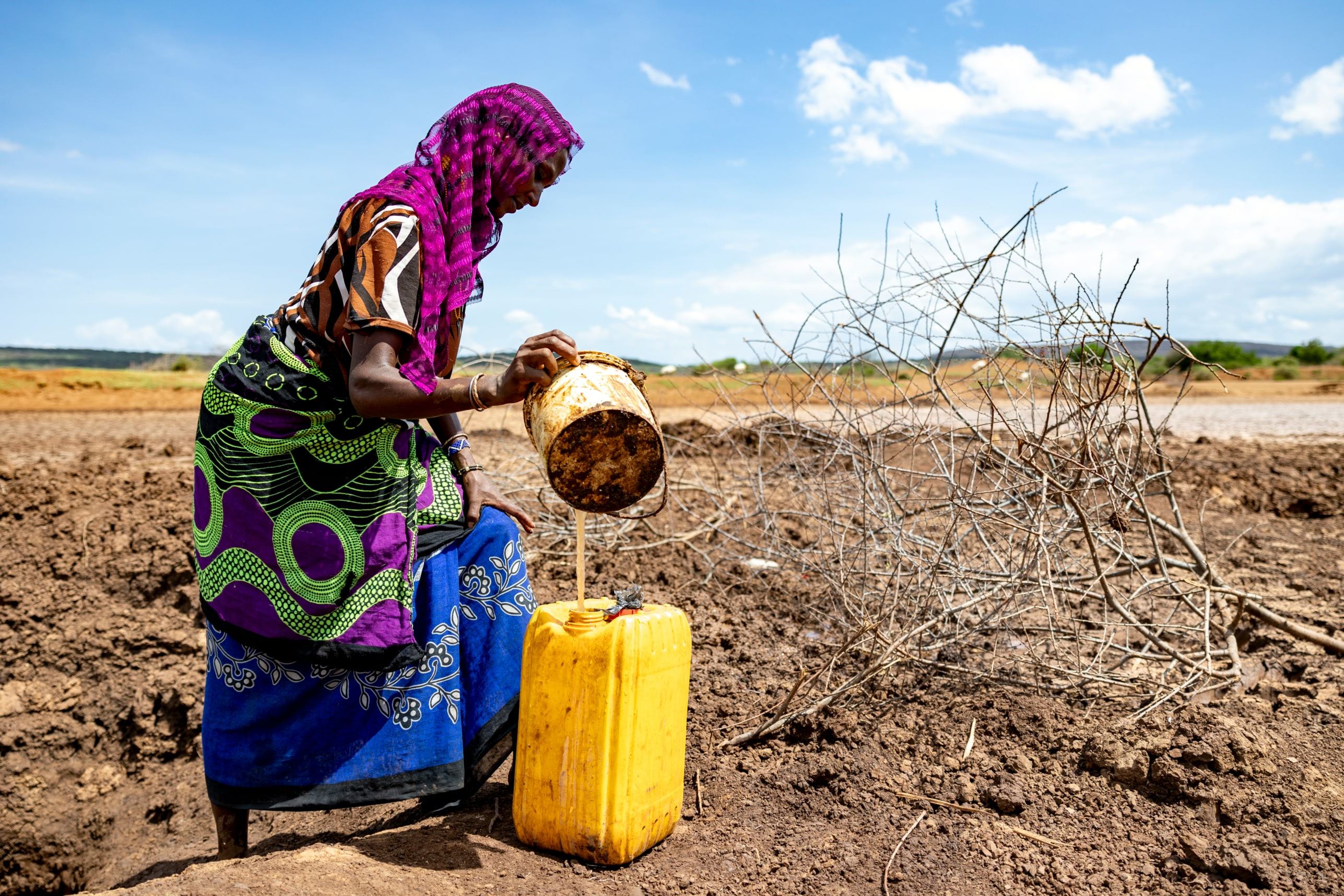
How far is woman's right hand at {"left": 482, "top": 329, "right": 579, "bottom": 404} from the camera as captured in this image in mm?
1675

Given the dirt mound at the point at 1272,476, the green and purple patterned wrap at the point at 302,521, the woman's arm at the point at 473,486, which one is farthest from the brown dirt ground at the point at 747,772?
the dirt mound at the point at 1272,476

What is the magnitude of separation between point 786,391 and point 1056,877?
2.09 meters

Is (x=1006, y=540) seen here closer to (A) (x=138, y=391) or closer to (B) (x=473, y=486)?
(B) (x=473, y=486)

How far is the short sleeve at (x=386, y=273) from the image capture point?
177cm

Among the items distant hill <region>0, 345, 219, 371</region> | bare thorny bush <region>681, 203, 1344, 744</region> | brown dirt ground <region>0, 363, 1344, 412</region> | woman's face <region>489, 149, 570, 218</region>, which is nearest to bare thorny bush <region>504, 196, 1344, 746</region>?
bare thorny bush <region>681, 203, 1344, 744</region>

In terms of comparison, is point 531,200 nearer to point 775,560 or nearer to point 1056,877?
point 1056,877

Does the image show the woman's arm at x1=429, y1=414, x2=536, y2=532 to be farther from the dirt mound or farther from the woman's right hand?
the dirt mound

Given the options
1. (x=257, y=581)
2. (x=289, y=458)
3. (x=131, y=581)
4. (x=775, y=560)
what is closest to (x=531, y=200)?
(x=289, y=458)

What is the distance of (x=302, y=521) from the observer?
6.61ft

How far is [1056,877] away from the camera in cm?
196

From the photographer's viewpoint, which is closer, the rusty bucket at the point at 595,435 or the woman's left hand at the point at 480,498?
the rusty bucket at the point at 595,435

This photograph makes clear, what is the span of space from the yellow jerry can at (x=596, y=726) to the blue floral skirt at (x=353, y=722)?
0.22m

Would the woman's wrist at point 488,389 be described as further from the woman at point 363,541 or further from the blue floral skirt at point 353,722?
the blue floral skirt at point 353,722

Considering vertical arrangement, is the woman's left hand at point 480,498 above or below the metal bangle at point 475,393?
below
